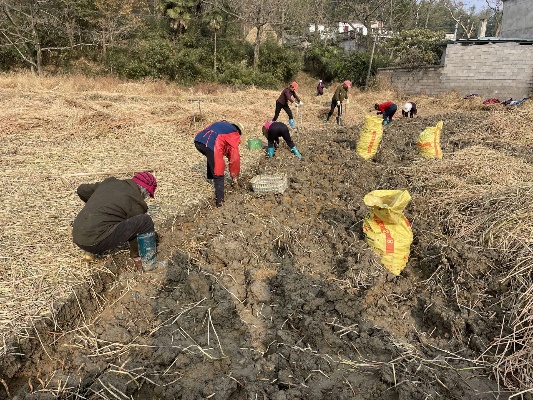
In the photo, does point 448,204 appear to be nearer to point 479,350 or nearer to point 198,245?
point 479,350

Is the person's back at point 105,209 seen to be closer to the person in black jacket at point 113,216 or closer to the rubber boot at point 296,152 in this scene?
the person in black jacket at point 113,216

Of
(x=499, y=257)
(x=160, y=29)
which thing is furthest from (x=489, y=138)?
(x=160, y=29)

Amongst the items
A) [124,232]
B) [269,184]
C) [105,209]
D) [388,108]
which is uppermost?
[388,108]

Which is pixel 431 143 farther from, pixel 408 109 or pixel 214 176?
pixel 408 109

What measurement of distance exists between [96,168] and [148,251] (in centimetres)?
351

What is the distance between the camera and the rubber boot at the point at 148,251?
3398mm

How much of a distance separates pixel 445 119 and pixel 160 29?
18.7 metres

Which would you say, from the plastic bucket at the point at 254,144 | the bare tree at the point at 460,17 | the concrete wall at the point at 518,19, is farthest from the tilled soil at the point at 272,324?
the bare tree at the point at 460,17

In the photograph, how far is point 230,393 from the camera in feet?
7.52

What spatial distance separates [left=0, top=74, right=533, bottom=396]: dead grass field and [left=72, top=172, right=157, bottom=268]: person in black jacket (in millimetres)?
370

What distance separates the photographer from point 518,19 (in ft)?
66.4

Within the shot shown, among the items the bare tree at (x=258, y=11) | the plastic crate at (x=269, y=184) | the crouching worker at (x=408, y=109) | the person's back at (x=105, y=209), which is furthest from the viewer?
the bare tree at (x=258, y=11)

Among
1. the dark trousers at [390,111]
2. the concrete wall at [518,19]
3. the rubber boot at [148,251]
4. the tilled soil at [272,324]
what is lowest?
the tilled soil at [272,324]

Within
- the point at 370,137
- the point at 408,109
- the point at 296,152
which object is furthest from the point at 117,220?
the point at 408,109
